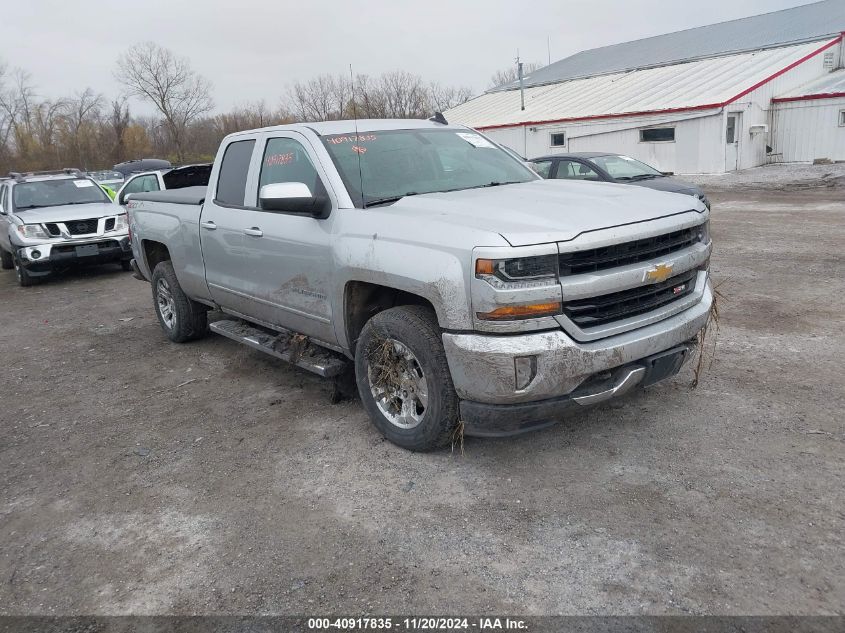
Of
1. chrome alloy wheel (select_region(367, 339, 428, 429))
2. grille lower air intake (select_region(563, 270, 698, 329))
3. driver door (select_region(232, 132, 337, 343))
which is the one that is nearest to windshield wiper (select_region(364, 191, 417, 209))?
driver door (select_region(232, 132, 337, 343))

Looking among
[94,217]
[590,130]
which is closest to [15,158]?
[590,130]

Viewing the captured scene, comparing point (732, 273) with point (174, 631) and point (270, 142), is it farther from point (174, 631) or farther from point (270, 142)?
point (174, 631)

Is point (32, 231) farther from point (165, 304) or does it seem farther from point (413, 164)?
point (413, 164)

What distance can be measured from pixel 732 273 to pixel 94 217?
978cm

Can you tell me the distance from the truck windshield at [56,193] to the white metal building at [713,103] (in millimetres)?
19450

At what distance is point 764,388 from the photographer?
15.6 ft

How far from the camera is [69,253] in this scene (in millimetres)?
11109

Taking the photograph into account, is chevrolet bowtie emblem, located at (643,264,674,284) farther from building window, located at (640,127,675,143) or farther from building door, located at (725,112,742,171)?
building window, located at (640,127,675,143)

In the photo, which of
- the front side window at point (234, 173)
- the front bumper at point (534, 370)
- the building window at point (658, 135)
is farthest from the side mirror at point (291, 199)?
the building window at point (658, 135)

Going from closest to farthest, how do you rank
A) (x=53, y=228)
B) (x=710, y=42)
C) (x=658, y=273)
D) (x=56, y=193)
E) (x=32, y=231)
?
1. (x=658, y=273)
2. (x=32, y=231)
3. (x=53, y=228)
4. (x=56, y=193)
5. (x=710, y=42)

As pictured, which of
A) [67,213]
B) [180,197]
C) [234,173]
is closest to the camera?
[234,173]

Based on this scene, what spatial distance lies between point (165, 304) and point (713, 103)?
2128 centimetres

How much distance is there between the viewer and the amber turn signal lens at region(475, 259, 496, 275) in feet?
11.0

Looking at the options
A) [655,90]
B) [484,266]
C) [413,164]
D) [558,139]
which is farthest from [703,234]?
[558,139]
